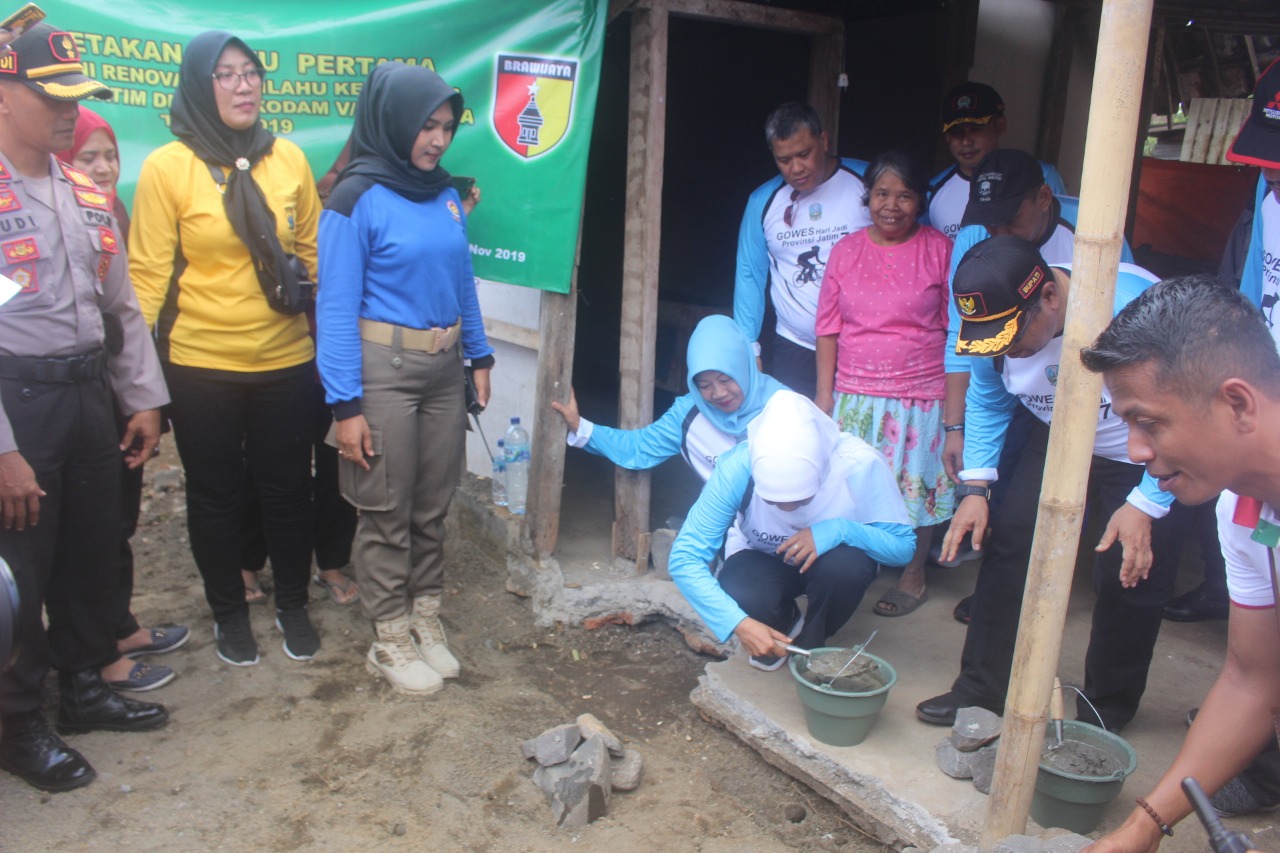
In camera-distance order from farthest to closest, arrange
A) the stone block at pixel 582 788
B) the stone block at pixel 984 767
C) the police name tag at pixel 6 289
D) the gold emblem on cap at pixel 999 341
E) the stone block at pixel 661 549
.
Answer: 1. the stone block at pixel 661 549
2. the stone block at pixel 582 788
3. the stone block at pixel 984 767
4. the gold emblem on cap at pixel 999 341
5. the police name tag at pixel 6 289

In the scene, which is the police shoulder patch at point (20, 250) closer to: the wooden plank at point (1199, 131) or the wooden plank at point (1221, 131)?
the wooden plank at point (1221, 131)

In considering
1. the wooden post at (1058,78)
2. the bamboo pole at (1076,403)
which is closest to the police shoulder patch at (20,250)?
the bamboo pole at (1076,403)

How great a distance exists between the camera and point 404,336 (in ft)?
11.4

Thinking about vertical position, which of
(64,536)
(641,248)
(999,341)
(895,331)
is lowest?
(64,536)

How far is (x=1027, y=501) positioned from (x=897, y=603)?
1.20m

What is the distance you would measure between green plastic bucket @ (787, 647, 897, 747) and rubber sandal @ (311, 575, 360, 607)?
7.01ft

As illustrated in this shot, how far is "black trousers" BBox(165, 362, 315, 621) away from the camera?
3465 millimetres

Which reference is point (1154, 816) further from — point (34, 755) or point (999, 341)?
point (34, 755)

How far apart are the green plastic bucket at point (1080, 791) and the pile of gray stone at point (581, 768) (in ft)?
4.01

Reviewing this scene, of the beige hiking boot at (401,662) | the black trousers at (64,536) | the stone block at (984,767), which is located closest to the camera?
the stone block at (984,767)

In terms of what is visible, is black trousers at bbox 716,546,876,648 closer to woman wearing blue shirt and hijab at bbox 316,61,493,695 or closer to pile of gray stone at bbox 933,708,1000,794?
pile of gray stone at bbox 933,708,1000,794

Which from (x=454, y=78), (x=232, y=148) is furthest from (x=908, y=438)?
(x=232, y=148)

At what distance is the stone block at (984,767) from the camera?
2.73m

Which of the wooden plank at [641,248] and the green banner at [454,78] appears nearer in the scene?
the green banner at [454,78]
